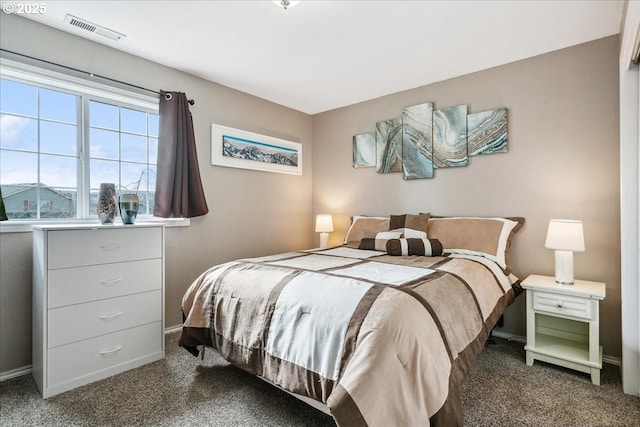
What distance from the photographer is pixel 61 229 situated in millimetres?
1893

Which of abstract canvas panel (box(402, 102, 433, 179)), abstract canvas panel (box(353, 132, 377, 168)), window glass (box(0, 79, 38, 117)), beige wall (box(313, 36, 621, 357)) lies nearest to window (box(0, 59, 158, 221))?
window glass (box(0, 79, 38, 117))

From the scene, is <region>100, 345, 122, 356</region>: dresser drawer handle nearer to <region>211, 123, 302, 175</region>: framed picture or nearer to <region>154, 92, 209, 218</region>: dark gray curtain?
<region>154, 92, 209, 218</region>: dark gray curtain

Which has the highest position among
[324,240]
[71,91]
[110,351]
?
[71,91]

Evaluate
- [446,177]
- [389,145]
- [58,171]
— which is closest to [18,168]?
[58,171]

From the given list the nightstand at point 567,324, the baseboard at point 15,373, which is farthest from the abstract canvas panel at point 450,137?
the baseboard at point 15,373

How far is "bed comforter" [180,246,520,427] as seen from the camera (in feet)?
3.76

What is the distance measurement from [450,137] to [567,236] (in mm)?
1351

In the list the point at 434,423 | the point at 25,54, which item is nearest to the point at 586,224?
the point at 434,423

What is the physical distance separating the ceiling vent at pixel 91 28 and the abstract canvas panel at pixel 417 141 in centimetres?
263

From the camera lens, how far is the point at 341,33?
2299 millimetres

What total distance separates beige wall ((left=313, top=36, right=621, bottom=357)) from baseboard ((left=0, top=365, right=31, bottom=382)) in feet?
11.0

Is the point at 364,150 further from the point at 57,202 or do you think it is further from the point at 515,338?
the point at 57,202

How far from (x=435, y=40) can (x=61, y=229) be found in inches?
113

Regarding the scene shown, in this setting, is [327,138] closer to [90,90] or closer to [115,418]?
[90,90]
